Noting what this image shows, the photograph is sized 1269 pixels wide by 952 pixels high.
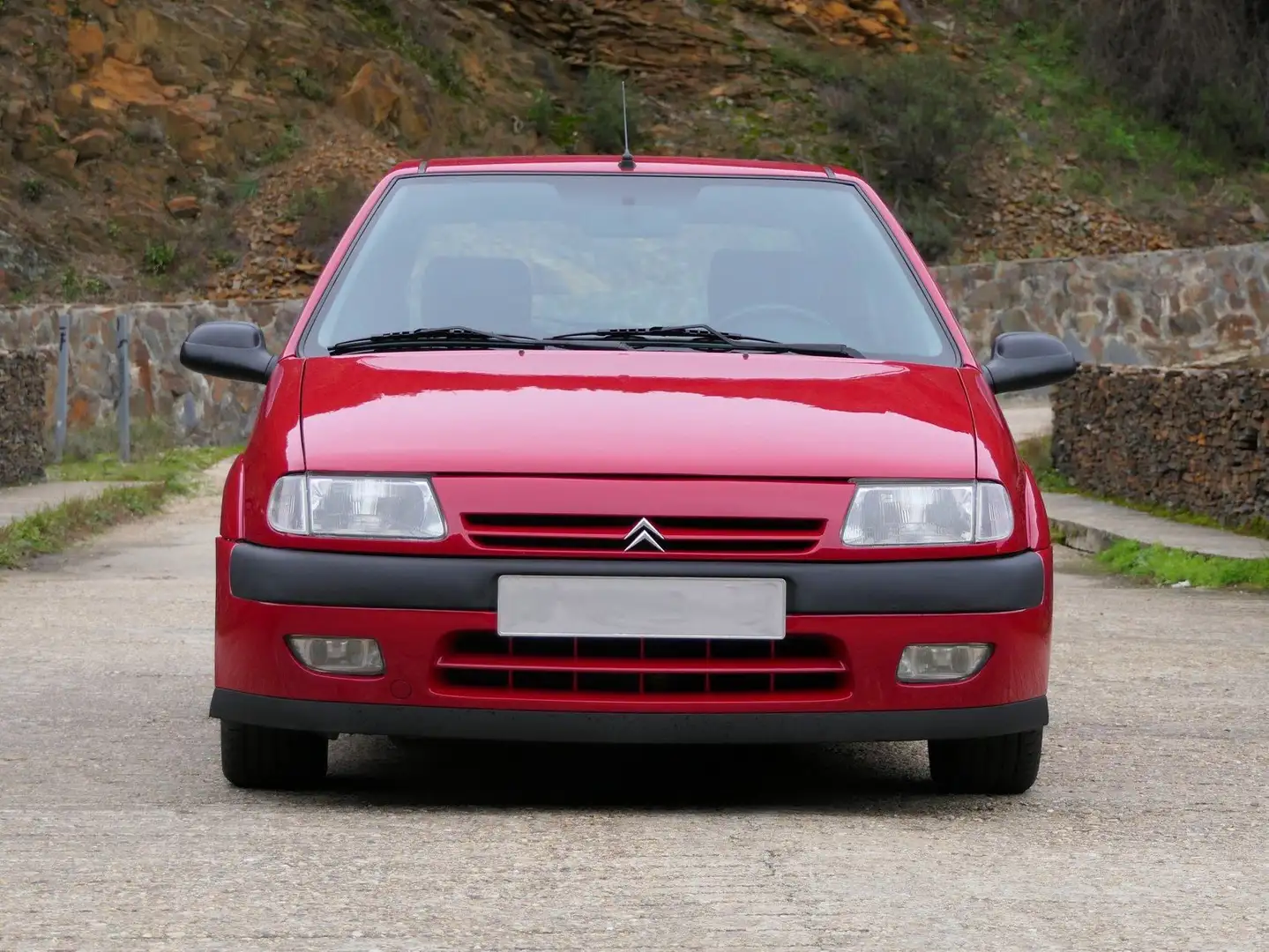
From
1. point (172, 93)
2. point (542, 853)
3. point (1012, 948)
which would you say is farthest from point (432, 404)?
point (172, 93)

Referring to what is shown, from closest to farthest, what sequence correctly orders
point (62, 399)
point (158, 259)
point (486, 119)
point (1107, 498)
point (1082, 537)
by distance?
point (1082, 537), point (1107, 498), point (62, 399), point (158, 259), point (486, 119)

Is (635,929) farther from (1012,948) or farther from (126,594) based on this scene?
(126,594)

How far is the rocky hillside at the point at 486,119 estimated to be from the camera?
95.0ft

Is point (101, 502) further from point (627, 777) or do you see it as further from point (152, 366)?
point (152, 366)

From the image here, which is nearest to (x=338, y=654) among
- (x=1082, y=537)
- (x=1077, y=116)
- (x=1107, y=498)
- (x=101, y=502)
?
(x=1082, y=537)

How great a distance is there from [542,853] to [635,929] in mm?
665

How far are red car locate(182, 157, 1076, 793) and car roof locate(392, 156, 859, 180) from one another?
1126 mm

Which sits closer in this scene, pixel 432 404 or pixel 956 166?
pixel 432 404

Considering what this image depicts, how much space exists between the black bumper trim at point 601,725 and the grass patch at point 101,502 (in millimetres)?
7482

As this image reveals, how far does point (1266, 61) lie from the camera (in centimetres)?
3622

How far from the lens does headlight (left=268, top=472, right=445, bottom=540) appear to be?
4562 millimetres

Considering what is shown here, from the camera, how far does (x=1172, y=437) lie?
14.5m

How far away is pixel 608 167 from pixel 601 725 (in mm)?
2159

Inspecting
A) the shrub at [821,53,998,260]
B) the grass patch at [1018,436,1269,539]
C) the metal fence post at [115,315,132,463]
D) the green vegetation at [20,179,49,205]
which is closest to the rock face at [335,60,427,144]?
the green vegetation at [20,179,49,205]
